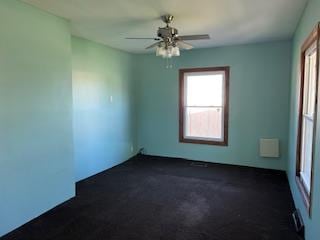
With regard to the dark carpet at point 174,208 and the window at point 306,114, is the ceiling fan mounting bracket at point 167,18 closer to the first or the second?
the window at point 306,114

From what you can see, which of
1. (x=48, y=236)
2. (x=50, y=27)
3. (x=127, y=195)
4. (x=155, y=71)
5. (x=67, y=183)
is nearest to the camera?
(x=48, y=236)

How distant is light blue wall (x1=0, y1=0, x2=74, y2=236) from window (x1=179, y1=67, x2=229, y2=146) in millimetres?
2700

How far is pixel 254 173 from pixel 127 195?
239 centimetres

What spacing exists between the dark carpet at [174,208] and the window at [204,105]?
0.88 meters

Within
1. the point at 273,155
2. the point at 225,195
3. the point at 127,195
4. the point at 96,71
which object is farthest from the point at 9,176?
the point at 273,155

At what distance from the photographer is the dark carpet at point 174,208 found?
2.57 m

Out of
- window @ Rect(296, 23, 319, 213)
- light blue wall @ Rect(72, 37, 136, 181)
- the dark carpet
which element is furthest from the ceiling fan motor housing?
the dark carpet

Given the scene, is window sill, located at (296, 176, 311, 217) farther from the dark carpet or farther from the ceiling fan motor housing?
the ceiling fan motor housing

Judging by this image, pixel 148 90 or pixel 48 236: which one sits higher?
pixel 148 90

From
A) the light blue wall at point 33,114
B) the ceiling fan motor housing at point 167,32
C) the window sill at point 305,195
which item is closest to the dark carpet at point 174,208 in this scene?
the light blue wall at point 33,114

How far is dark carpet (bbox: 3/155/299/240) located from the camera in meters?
2.57

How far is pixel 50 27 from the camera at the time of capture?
299cm

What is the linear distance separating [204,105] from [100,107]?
7.07 feet

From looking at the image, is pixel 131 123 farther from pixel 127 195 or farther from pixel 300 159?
pixel 300 159
